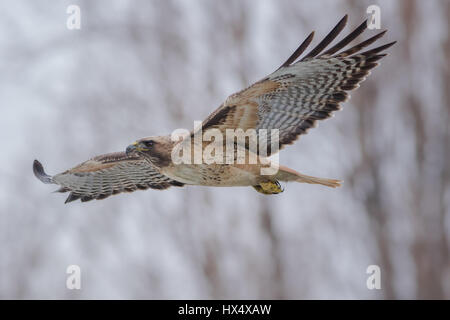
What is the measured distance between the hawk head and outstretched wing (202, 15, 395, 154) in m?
0.58

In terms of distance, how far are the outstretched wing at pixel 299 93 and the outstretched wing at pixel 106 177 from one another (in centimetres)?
116

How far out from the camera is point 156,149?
19.9ft

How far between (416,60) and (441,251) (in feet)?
10.3

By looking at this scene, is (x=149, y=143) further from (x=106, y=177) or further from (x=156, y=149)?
(x=106, y=177)

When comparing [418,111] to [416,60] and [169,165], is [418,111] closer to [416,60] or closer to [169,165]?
[416,60]

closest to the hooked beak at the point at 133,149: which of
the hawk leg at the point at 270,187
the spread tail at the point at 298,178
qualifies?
the hawk leg at the point at 270,187

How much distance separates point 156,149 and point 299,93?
1129mm

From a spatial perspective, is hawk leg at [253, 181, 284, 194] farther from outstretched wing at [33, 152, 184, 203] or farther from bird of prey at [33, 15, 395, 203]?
outstretched wing at [33, 152, 184, 203]

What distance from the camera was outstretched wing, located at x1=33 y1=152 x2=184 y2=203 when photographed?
6.61 meters

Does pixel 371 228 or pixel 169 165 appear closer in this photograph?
pixel 169 165

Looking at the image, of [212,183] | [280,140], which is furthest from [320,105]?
[212,183]

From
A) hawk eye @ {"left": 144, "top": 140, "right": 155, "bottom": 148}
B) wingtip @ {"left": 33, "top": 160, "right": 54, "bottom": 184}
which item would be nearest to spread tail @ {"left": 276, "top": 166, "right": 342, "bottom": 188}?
hawk eye @ {"left": 144, "top": 140, "right": 155, "bottom": 148}

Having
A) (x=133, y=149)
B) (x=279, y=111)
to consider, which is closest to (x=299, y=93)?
(x=279, y=111)
